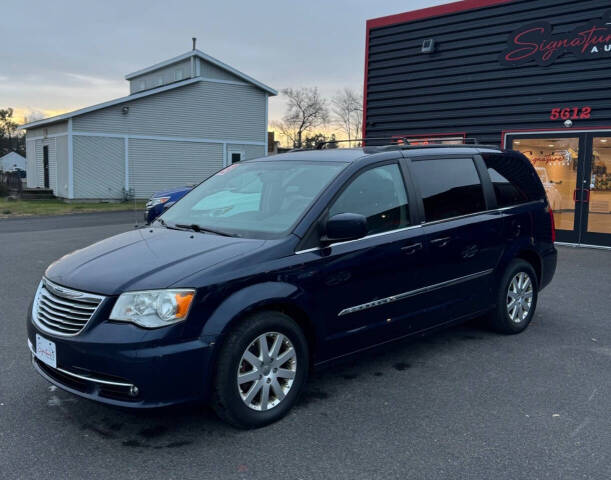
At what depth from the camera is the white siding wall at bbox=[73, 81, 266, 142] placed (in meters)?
24.5

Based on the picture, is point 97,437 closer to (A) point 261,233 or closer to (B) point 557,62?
(A) point 261,233

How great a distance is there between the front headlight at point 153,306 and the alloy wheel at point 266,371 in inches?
19.3

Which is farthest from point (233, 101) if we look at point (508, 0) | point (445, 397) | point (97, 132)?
point (445, 397)

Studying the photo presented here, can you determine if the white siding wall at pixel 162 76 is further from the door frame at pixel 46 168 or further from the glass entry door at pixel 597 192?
the glass entry door at pixel 597 192

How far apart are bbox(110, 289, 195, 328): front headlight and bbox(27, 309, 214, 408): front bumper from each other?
63mm

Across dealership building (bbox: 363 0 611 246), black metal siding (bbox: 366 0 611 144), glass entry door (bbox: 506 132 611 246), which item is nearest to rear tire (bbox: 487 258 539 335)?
dealership building (bbox: 363 0 611 246)

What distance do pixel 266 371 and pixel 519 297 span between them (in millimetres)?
3127

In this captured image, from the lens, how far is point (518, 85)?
39.2ft

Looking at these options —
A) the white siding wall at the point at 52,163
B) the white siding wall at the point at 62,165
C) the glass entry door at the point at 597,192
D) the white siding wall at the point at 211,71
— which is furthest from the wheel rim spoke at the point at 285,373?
the white siding wall at the point at 211,71

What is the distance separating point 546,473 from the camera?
298 cm

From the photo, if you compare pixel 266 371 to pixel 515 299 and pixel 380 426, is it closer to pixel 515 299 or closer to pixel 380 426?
pixel 380 426

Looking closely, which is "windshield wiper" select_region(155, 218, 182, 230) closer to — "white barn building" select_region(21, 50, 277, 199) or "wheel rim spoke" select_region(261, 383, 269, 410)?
"wheel rim spoke" select_region(261, 383, 269, 410)

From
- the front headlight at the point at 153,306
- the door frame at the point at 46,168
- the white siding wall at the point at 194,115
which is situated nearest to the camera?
the front headlight at the point at 153,306

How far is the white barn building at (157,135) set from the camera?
78.7 ft
